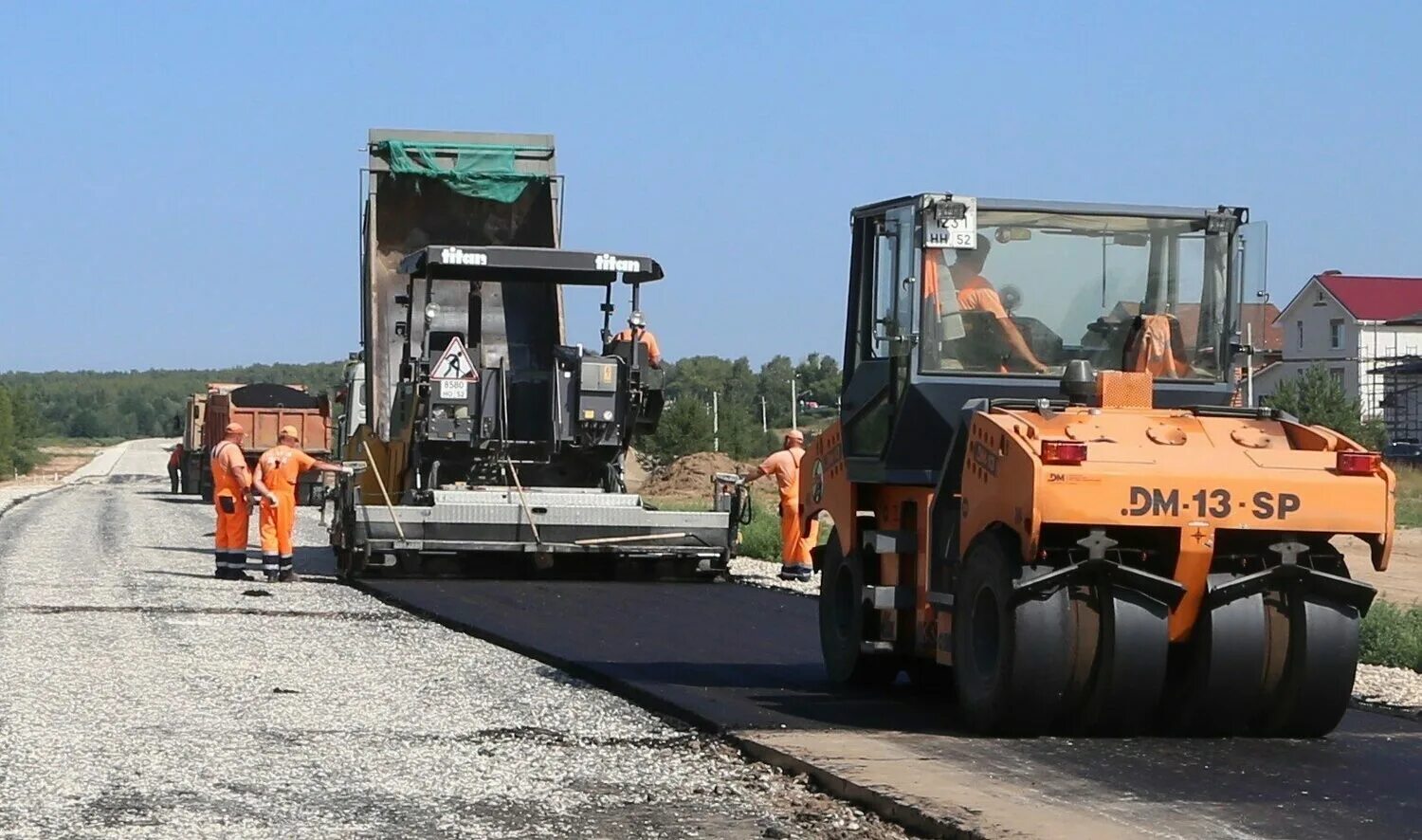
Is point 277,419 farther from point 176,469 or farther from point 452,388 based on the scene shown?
point 452,388

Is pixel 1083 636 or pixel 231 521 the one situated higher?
pixel 1083 636

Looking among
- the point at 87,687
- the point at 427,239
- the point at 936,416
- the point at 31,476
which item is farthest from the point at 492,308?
the point at 31,476

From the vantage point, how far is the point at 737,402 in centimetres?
9362

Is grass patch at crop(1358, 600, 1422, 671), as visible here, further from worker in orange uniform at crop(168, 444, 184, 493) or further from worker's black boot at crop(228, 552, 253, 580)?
worker in orange uniform at crop(168, 444, 184, 493)

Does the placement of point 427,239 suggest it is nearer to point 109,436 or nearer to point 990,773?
point 990,773

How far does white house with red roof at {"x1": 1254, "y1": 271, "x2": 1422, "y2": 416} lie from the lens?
7038 cm

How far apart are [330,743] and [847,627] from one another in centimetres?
283

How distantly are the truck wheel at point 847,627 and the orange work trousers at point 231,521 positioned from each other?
9661mm

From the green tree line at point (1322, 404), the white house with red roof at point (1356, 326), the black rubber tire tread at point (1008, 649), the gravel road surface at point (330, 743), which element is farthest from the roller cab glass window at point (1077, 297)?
the white house with red roof at point (1356, 326)

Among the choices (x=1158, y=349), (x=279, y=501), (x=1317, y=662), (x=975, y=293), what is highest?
(x=975, y=293)

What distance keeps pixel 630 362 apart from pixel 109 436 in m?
170

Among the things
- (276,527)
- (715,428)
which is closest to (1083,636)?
(276,527)

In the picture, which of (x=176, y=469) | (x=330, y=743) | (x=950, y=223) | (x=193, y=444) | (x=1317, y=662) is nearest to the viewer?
(x=1317, y=662)

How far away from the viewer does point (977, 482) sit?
8945 millimetres
